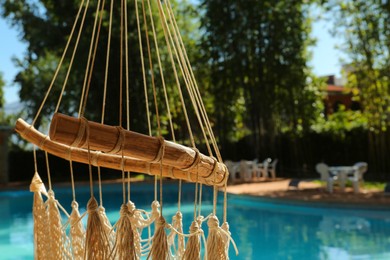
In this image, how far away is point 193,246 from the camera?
5.16 feet

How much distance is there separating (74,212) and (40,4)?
15.2 m

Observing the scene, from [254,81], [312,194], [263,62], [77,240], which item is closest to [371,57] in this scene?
[263,62]

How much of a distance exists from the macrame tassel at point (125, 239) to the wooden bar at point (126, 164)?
0.36 meters

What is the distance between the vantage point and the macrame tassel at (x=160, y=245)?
1492mm

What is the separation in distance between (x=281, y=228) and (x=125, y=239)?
6.05 m

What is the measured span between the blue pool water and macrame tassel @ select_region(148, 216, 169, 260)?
4084 millimetres

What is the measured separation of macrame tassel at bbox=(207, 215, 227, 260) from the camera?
163 centimetres

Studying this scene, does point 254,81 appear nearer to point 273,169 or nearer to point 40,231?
point 273,169

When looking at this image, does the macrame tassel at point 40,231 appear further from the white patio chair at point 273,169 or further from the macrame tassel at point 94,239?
the white patio chair at point 273,169

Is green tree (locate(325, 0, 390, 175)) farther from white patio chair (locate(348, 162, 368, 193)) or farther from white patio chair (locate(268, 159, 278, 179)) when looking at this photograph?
white patio chair (locate(348, 162, 368, 193))

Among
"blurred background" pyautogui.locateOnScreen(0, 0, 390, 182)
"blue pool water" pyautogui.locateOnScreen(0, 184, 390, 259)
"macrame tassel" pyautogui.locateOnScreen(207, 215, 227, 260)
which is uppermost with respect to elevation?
"blurred background" pyautogui.locateOnScreen(0, 0, 390, 182)

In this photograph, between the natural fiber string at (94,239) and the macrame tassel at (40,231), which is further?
the macrame tassel at (40,231)

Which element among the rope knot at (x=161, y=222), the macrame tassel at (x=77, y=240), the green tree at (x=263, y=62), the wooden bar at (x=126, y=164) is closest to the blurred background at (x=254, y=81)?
the green tree at (x=263, y=62)

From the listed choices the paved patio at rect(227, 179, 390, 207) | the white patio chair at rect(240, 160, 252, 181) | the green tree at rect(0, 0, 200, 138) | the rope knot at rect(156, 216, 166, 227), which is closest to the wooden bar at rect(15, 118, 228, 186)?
the rope knot at rect(156, 216, 166, 227)
